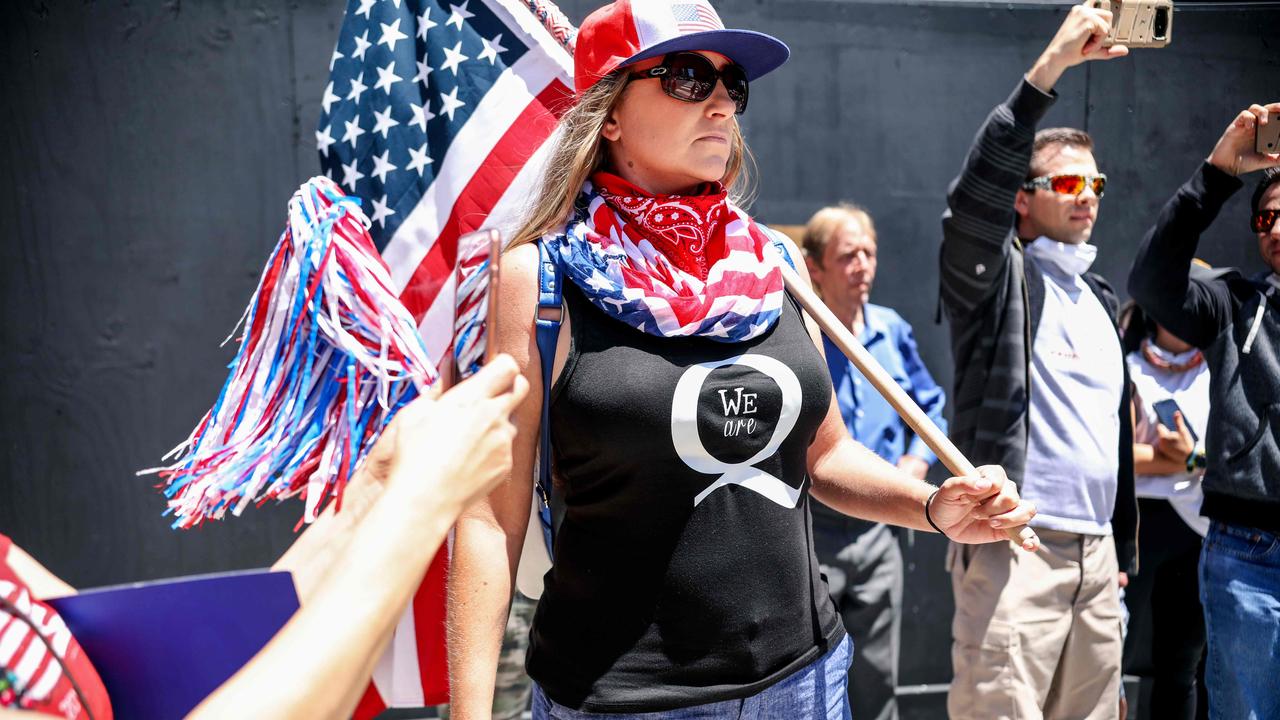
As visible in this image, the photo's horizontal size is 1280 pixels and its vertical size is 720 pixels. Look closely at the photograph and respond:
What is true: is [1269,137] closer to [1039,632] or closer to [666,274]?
[1039,632]

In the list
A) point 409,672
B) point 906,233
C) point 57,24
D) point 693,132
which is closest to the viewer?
point 693,132

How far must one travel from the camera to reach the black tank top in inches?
69.3

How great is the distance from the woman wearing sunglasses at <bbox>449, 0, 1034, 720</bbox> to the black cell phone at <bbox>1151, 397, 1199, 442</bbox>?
269 centimetres

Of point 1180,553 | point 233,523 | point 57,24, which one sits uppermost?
point 57,24

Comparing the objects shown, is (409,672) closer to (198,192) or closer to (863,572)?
(863,572)

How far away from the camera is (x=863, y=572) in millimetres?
3883

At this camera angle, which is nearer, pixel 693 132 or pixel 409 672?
pixel 693 132

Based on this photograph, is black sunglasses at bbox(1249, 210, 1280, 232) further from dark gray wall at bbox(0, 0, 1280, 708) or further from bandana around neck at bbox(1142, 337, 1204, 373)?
dark gray wall at bbox(0, 0, 1280, 708)

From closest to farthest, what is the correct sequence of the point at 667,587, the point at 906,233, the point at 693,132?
the point at 667,587 → the point at 693,132 → the point at 906,233

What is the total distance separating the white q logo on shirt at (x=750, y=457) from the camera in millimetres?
1769

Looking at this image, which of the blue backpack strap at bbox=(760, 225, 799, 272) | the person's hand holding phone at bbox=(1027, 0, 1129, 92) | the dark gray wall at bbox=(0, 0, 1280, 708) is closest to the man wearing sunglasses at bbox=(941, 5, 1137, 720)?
the person's hand holding phone at bbox=(1027, 0, 1129, 92)

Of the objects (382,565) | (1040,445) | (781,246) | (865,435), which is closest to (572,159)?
(781,246)

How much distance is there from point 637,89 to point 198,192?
2.63m

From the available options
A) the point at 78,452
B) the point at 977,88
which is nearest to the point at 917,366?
the point at 977,88
